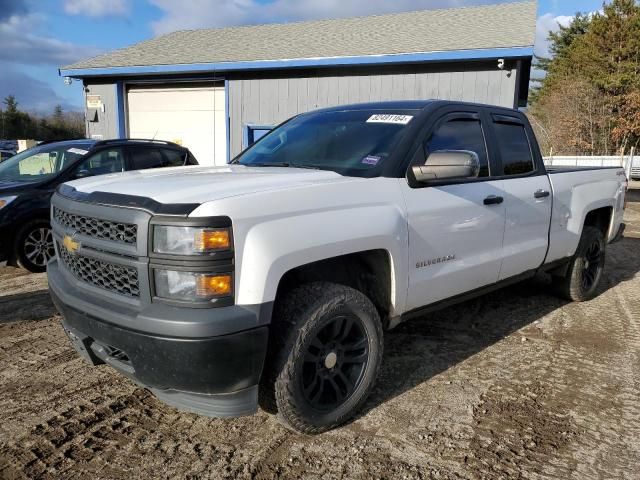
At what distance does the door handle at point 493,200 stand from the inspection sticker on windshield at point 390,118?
0.81 m

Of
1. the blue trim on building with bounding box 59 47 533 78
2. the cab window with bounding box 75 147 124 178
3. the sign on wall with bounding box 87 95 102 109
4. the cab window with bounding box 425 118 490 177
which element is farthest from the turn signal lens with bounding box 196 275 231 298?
the sign on wall with bounding box 87 95 102 109

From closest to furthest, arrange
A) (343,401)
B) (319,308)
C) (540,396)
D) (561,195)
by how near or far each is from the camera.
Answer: (319,308)
(343,401)
(540,396)
(561,195)

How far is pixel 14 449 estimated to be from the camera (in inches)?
106

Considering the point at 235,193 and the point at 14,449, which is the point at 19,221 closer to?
the point at 14,449

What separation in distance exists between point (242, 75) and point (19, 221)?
352 inches

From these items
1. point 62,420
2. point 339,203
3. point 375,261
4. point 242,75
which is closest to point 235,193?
point 339,203

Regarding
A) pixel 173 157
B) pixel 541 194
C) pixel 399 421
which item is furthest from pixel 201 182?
pixel 173 157

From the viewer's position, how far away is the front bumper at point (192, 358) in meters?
2.26

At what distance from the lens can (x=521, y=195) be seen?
413 cm

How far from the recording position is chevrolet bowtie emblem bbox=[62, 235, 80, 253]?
8.96ft

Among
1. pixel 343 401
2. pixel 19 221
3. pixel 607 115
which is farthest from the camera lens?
pixel 607 115

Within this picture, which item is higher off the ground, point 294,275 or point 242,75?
point 242,75

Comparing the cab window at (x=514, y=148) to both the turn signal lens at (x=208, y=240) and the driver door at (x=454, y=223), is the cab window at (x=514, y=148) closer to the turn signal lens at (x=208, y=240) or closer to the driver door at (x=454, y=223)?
the driver door at (x=454, y=223)

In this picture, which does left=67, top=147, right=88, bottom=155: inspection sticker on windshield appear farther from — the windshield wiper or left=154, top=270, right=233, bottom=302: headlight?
left=154, top=270, right=233, bottom=302: headlight
